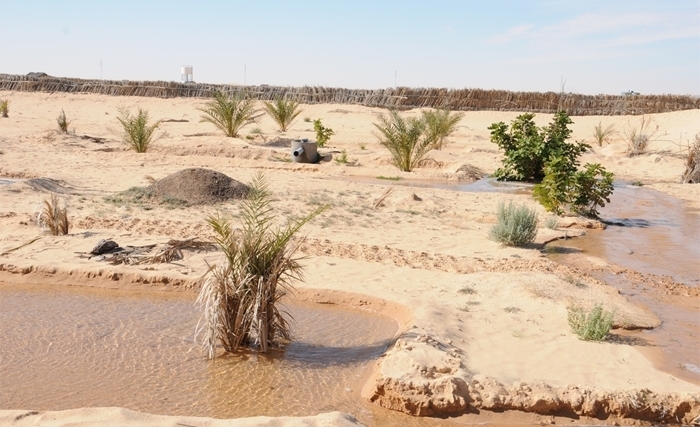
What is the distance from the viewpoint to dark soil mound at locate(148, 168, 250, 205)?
10398 mm

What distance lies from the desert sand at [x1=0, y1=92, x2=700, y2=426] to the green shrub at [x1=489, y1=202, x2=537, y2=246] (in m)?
0.17

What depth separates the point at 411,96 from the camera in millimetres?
32406

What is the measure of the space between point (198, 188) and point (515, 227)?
15.1 ft

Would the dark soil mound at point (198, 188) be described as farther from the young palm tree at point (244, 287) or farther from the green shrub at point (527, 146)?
the green shrub at point (527, 146)

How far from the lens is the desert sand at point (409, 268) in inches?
180

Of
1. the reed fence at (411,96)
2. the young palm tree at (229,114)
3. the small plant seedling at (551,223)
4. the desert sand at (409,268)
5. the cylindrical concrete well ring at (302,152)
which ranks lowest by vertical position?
the desert sand at (409,268)

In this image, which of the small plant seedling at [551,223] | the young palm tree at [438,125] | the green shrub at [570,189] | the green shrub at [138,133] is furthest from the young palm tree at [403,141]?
the small plant seedling at [551,223]

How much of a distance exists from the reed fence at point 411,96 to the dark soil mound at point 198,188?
807 inches

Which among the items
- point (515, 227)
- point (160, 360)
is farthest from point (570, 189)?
point (160, 360)

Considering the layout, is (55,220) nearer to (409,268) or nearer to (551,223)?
(409,268)

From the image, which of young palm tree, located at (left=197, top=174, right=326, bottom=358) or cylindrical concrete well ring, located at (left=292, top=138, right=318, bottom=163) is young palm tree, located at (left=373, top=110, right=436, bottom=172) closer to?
cylindrical concrete well ring, located at (left=292, top=138, right=318, bottom=163)

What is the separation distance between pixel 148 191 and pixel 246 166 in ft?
16.6

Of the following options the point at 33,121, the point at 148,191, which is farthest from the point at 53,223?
the point at 33,121

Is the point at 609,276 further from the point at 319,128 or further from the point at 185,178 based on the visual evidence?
the point at 319,128
